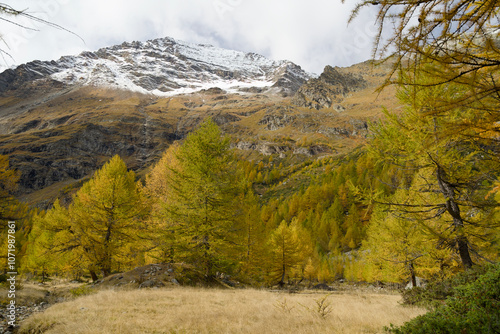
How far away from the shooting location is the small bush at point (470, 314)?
3.37 meters

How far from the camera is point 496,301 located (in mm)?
3615

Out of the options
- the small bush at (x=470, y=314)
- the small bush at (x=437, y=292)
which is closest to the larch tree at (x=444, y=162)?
the small bush at (x=437, y=292)

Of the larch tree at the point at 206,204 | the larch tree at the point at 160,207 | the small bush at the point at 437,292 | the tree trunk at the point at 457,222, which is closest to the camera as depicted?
the small bush at the point at 437,292

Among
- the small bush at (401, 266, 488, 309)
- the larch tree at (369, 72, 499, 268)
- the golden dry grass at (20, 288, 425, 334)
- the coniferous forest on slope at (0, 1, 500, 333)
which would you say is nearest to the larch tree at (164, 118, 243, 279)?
the coniferous forest on slope at (0, 1, 500, 333)

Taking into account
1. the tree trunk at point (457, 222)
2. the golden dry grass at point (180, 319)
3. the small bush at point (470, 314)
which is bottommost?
the golden dry grass at point (180, 319)

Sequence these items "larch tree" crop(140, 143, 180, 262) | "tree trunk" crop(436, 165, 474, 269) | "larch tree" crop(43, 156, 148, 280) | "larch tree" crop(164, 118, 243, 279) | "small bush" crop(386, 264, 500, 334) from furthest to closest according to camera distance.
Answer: "larch tree" crop(43, 156, 148, 280), "larch tree" crop(140, 143, 180, 262), "larch tree" crop(164, 118, 243, 279), "tree trunk" crop(436, 165, 474, 269), "small bush" crop(386, 264, 500, 334)

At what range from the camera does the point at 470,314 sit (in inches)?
138

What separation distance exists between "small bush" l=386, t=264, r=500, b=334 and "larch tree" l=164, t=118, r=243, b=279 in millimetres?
8327

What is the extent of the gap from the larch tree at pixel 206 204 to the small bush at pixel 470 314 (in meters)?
8.33

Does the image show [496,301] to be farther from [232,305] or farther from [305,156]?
[305,156]

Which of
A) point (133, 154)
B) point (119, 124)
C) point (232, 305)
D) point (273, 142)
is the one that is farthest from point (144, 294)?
point (119, 124)

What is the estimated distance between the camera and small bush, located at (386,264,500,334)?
337cm

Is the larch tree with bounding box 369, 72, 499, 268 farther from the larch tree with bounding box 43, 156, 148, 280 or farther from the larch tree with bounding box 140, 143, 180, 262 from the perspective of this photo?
the larch tree with bounding box 43, 156, 148, 280

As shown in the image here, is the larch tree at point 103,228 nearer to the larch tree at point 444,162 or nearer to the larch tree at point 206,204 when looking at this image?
the larch tree at point 206,204
